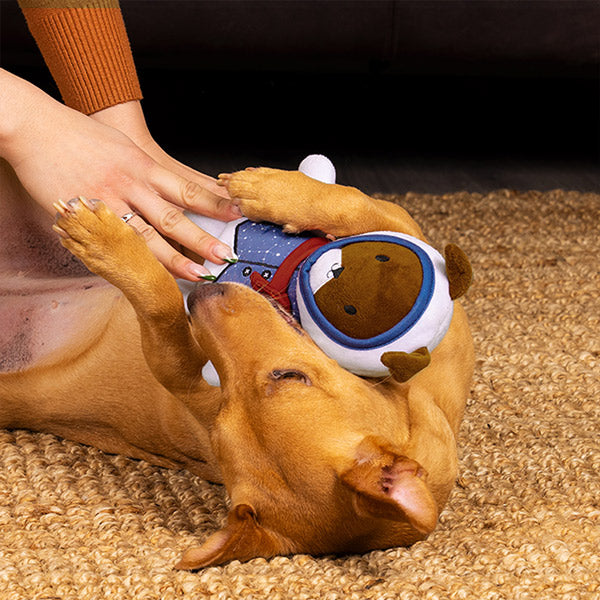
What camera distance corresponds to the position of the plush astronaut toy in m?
1.23

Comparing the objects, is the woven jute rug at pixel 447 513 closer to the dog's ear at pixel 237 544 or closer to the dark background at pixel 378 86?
the dog's ear at pixel 237 544

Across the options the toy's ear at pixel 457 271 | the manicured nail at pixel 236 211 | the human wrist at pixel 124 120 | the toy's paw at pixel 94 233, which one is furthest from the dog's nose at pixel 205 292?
the human wrist at pixel 124 120

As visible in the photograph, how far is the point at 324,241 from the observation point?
1406mm

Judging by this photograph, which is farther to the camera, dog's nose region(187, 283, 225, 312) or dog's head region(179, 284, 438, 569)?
dog's nose region(187, 283, 225, 312)

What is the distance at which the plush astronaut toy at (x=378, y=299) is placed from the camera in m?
1.23

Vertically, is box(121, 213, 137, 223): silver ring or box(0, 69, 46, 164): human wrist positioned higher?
box(0, 69, 46, 164): human wrist

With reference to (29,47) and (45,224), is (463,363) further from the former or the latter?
(29,47)

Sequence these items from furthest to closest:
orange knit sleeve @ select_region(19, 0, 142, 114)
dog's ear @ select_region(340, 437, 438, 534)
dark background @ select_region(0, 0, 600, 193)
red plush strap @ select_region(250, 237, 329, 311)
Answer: dark background @ select_region(0, 0, 600, 193), orange knit sleeve @ select_region(19, 0, 142, 114), red plush strap @ select_region(250, 237, 329, 311), dog's ear @ select_region(340, 437, 438, 534)

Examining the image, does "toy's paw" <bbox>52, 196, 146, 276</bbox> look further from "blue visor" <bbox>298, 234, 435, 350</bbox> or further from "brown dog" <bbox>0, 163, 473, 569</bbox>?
"blue visor" <bbox>298, 234, 435, 350</bbox>

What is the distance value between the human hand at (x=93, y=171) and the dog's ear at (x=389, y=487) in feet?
1.47

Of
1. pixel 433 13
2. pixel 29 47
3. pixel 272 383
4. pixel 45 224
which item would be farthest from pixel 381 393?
pixel 29 47

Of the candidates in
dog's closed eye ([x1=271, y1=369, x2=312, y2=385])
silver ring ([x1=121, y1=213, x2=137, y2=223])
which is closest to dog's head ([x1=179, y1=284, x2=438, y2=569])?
dog's closed eye ([x1=271, y1=369, x2=312, y2=385])

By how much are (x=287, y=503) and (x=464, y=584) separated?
237 mm

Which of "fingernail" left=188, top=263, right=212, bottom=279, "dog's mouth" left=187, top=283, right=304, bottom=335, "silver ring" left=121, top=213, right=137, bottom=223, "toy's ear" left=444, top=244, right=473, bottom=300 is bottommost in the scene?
"dog's mouth" left=187, top=283, right=304, bottom=335
